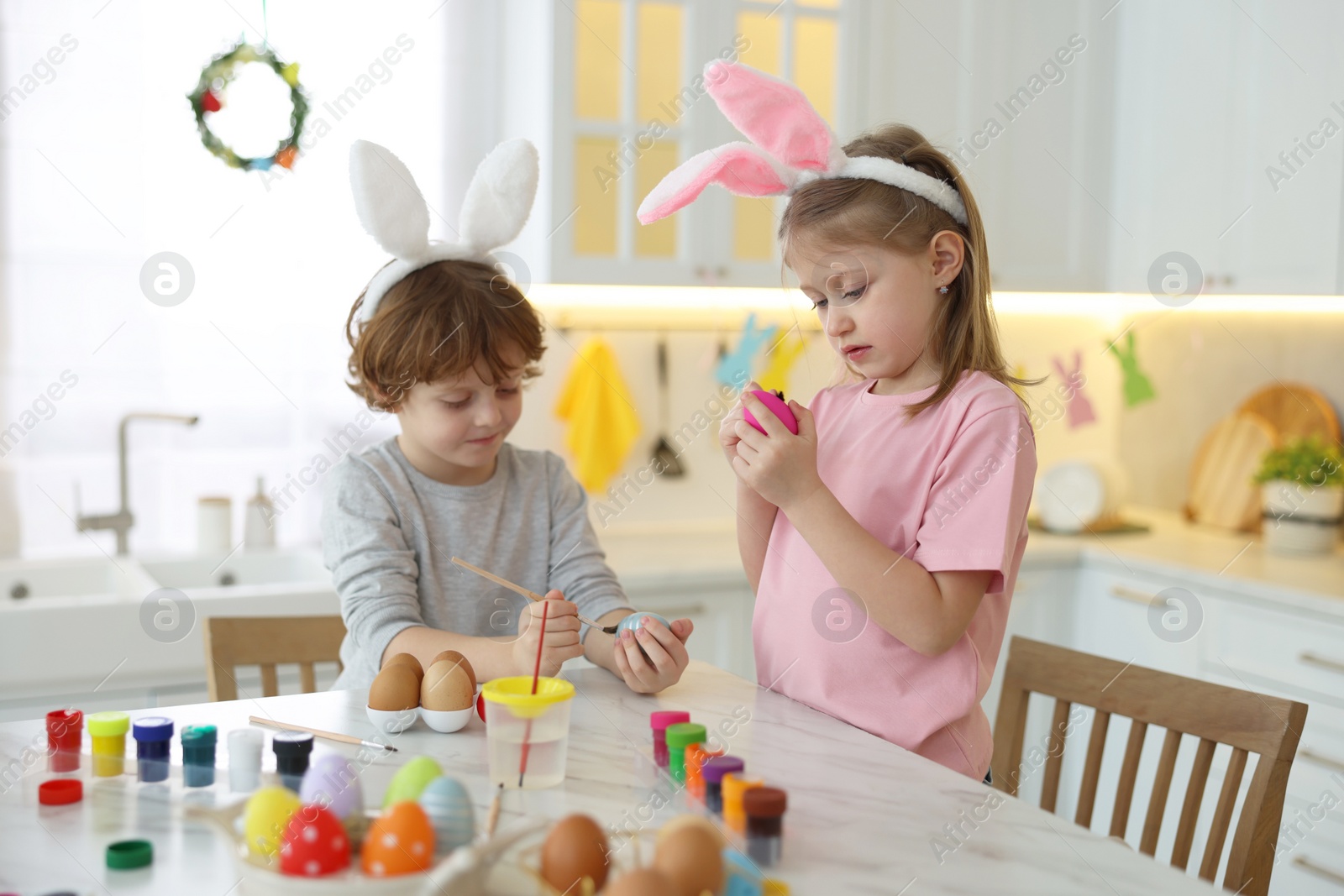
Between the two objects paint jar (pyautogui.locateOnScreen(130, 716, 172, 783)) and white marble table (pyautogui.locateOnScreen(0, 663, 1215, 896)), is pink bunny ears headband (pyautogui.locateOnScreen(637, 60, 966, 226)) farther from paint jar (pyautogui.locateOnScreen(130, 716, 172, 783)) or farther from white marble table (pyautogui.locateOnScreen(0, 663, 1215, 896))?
paint jar (pyautogui.locateOnScreen(130, 716, 172, 783))

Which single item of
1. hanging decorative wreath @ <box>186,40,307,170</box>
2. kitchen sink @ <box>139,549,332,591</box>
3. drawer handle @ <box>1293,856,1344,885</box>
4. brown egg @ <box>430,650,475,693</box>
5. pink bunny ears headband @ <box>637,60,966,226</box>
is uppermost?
hanging decorative wreath @ <box>186,40,307,170</box>

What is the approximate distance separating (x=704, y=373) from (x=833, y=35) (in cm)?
81

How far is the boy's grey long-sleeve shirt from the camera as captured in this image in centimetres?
127

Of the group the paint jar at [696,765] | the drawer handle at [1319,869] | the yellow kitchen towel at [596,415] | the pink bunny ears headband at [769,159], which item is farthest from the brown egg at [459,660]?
the drawer handle at [1319,869]

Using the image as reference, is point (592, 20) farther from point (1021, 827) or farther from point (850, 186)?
point (1021, 827)

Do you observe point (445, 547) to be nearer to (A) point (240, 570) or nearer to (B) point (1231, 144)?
(A) point (240, 570)

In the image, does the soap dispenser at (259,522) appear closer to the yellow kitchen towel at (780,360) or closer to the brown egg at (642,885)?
the yellow kitchen towel at (780,360)

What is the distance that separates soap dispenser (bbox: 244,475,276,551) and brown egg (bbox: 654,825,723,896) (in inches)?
70.9

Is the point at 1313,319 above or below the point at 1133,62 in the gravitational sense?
below

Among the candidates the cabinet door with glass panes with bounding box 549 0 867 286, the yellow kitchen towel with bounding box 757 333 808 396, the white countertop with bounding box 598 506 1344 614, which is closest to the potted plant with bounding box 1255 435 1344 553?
the white countertop with bounding box 598 506 1344 614

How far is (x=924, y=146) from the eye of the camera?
123cm

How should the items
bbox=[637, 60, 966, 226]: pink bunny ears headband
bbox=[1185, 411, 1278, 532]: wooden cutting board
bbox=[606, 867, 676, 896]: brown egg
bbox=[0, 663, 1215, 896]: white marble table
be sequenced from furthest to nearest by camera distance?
1. bbox=[1185, 411, 1278, 532]: wooden cutting board
2. bbox=[637, 60, 966, 226]: pink bunny ears headband
3. bbox=[0, 663, 1215, 896]: white marble table
4. bbox=[606, 867, 676, 896]: brown egg

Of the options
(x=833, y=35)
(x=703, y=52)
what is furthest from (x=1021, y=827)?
(x=833, y=35)

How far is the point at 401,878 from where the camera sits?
67 centimetres
